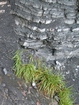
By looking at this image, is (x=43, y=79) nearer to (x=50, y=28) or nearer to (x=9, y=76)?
(x=9, y=76)

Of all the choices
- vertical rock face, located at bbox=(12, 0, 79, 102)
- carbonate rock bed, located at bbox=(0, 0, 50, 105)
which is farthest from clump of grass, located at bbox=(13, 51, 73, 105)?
vertical rock face, located at bbox=(12, 0, 79, 102)

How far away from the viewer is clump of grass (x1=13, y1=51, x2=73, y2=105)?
4352 mm

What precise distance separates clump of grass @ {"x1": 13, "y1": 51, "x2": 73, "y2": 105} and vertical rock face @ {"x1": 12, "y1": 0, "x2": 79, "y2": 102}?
41 cm

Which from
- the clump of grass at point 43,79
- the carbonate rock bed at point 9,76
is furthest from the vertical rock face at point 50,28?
the clump of grass at point 43,79

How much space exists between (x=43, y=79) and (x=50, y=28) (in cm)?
82

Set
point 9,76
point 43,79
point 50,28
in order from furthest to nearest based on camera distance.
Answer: point 50,28
point 43,79
point 9,76

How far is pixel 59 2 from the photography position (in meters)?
4.28

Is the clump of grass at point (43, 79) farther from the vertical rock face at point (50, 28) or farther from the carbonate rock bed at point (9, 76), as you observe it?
the vertical rock face at point (50, 28)

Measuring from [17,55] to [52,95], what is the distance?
2.71ft

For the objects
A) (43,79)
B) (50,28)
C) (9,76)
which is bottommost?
(43,79)

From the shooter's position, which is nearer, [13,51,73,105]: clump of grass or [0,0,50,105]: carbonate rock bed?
[0,0,50,105]: carbonate rock bed

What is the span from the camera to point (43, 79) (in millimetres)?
4402

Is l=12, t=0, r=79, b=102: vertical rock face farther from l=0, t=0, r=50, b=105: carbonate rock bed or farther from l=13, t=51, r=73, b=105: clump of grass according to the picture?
l=13, t=51, r=73, b=105: clump of grass

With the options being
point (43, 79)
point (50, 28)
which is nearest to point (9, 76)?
point (43, 79)
